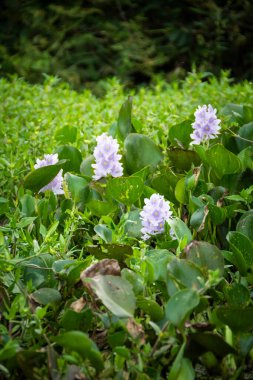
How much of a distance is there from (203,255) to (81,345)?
1.60 feet

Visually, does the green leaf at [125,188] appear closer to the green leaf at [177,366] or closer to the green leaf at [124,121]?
the green leaf at [124,121]

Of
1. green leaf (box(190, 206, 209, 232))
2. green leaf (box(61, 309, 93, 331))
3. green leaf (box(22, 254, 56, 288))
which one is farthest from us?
green leaf (box(190, 206, 209, 232))

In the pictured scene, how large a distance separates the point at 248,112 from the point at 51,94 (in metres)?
2.42

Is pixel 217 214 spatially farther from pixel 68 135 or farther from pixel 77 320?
pixel 68 135

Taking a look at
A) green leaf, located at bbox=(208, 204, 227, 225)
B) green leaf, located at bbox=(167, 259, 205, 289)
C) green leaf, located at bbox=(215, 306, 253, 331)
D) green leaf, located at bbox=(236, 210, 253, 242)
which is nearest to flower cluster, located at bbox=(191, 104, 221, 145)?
green leaf, located at bbox=(208, 204, 227, 225)

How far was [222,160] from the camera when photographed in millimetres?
2510

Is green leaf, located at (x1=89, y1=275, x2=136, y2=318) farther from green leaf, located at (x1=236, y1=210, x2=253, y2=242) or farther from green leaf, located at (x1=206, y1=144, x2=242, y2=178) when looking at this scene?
green leaf, located at (x1=206, y1=144, x2=242, y2=178)

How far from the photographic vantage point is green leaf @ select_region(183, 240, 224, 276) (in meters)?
1.92

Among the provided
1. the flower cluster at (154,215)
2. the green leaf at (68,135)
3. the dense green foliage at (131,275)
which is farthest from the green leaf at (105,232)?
the green leaf at (68,135)

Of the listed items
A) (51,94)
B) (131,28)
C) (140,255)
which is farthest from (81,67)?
(140,255)

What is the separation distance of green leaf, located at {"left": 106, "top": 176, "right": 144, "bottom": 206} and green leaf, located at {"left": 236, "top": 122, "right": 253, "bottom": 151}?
27.9 inches

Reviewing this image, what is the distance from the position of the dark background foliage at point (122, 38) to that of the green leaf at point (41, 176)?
5.41 metres

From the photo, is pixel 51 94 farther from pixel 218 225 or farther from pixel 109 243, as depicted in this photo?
pixel 109 243

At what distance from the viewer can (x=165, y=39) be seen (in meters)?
8.30
